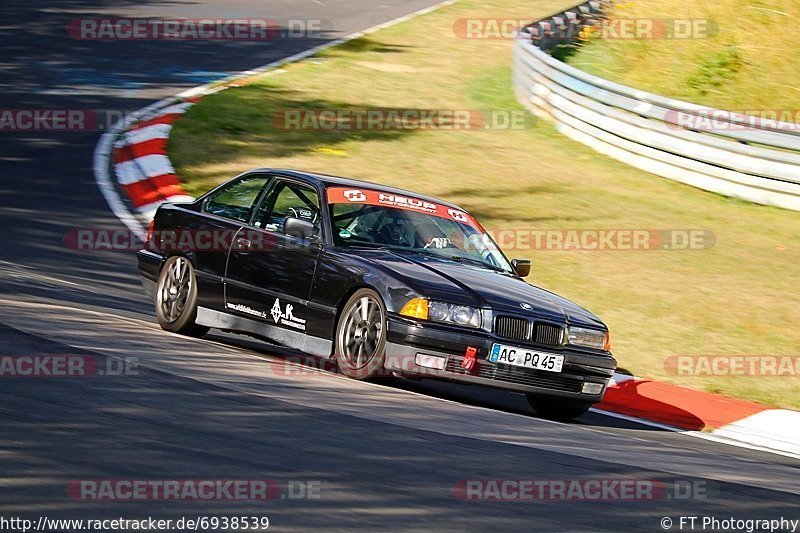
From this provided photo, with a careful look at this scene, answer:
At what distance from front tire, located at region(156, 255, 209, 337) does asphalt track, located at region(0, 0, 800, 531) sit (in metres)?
0.21

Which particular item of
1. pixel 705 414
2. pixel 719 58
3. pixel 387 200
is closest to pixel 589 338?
pixel 705 414

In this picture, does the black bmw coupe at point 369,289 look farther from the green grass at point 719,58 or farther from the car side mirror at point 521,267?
the green grass at point 719,58

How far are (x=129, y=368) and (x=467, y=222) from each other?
317cm

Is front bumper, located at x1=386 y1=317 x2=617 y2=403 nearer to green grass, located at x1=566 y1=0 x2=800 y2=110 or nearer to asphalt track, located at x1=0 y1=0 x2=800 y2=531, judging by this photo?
asphalt track, located at x1=0 y1=0 x2=800 y2=531

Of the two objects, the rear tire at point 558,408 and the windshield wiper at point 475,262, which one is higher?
the windshield wiper at point 475,262

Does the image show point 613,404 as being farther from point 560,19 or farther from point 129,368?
point 560,19

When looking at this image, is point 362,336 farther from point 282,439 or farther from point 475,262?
point 282,439

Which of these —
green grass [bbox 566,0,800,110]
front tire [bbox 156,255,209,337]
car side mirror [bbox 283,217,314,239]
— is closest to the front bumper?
car side mirror [bbox 283,217,314,239]

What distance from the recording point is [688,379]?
10055mm

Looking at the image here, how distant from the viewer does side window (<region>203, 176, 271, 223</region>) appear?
9.61 metres

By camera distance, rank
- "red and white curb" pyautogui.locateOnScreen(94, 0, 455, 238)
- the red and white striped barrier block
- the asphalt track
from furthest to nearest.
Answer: the red and white striped barrier block < "red and white curb" pyautogui.locateOnScreen(94, 0, 455, 238) < the asphalt track

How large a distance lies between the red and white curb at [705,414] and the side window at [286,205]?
2600 millimetres

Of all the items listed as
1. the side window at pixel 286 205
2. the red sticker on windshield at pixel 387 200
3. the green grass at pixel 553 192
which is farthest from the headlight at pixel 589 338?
the side window at pixel 286 205

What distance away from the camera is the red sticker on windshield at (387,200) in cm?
908
